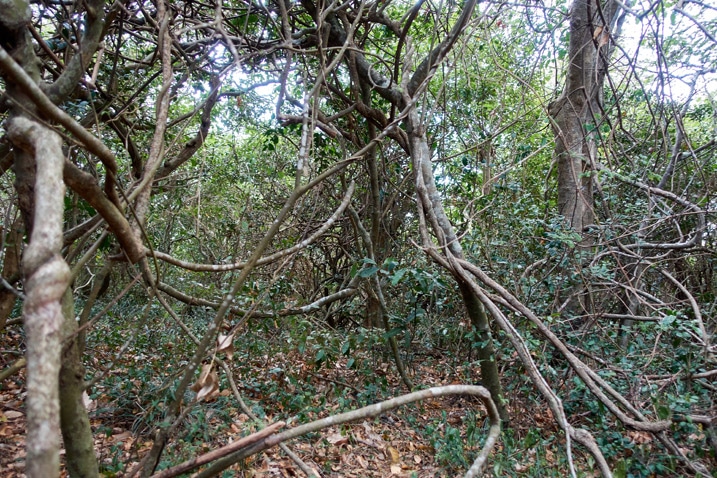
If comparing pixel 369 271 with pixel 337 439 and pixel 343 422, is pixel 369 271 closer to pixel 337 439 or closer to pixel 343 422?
pixel 337 439

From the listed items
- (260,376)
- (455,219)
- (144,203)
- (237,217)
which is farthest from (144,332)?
(455,219)

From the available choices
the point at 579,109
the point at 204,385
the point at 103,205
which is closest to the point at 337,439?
the point at 204,385

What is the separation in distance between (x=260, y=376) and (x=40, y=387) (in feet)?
11.1

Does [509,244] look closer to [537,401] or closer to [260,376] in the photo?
[537,401]

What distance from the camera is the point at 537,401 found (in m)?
3.20

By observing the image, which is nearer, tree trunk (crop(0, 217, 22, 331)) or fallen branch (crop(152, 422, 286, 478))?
fallen branch (crop(152, 422, 286, 478))

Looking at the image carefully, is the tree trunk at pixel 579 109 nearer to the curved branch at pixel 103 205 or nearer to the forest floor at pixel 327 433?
the forest floor at pixel 327 433

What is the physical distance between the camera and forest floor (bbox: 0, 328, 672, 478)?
8.68ft

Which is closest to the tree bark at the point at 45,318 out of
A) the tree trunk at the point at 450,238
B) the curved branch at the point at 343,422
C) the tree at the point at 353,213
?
the tree at the point at 353,213

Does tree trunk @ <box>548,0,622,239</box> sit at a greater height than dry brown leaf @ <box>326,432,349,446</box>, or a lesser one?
greater

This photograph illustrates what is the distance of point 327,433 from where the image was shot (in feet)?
10.5

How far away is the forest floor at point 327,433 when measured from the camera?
2.64 meters

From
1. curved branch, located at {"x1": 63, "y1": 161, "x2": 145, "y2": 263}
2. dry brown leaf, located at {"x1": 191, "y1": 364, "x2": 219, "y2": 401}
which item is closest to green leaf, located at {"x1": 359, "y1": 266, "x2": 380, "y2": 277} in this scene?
dry brown leaf, located at {"x1": 191, "y1": 364, "x2": 219, "y2": 401}

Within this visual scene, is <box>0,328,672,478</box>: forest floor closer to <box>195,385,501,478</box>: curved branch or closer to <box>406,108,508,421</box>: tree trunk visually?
<box>406,108,508,421</box>: tree trunk
